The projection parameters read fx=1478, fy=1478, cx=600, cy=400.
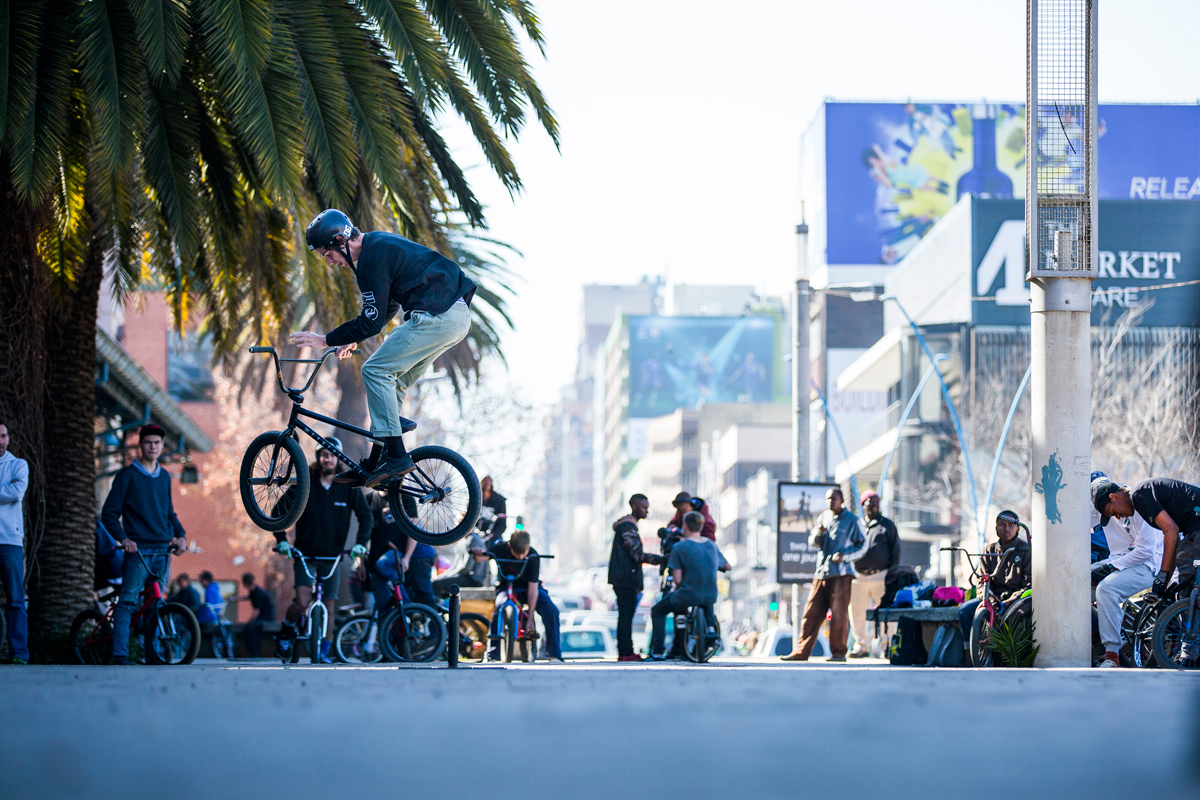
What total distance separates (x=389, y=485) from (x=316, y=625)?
3.40 m

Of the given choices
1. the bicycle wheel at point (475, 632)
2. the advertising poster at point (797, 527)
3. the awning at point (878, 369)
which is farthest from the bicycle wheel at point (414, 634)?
the awning at point (878, 369)

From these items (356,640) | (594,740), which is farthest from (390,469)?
(594,740)

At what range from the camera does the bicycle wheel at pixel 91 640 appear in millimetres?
12516

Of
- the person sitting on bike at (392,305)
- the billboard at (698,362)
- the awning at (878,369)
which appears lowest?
the person sitting on bike at (392,305)

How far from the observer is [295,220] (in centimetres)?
1283

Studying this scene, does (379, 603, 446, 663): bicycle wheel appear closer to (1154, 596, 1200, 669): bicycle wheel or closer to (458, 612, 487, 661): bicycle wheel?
(458, 612, 487, 661): bicycle wheel

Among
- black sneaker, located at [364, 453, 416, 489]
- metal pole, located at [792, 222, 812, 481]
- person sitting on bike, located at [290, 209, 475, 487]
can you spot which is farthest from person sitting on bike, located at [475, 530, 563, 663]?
metal pole, located at [792, 222, 812, 481]

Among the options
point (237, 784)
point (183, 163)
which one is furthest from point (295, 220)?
point (237, 784)

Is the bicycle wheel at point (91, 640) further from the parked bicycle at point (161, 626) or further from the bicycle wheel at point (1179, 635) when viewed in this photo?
the bicycle wheel at point (1179, 635)

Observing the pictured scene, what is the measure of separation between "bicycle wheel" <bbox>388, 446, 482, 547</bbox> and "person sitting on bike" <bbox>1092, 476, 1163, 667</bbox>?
16.7ft

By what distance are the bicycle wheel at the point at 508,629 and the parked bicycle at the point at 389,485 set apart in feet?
17.4

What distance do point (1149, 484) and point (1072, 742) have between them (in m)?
6.59

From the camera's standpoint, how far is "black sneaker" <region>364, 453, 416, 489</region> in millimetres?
9234

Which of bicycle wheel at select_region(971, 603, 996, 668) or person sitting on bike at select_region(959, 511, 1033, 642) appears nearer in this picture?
bicycle wheel at select_region(971, 603, 996, 668)
